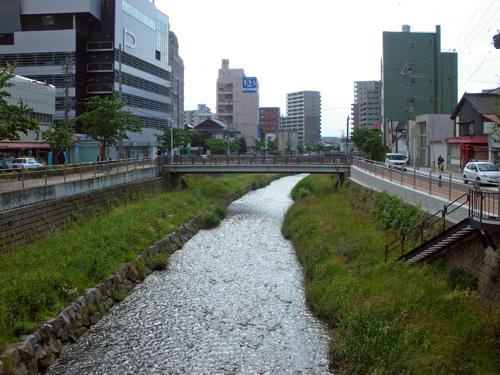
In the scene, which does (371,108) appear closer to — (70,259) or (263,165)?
(263,165)

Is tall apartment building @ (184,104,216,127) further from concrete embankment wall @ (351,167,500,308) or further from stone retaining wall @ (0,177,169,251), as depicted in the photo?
concrete embankment wall @ (351,167,500,308)

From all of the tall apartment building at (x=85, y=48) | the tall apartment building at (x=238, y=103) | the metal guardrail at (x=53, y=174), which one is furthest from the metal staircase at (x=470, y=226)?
the tall apartment building at (x=238, y=103)

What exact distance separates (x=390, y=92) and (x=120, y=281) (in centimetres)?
6736

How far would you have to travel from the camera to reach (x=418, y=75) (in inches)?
2963

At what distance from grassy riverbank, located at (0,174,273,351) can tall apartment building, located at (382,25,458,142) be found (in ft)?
180

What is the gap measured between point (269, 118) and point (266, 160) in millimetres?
131355

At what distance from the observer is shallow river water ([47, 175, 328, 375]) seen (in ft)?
39.8

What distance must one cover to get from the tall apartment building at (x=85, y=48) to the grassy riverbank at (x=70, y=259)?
3076cm

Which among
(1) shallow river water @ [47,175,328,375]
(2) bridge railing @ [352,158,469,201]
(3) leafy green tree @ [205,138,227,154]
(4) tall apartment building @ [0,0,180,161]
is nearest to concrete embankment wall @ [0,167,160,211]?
(1) shallow river water @ [47,175,328,375]

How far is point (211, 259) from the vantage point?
23281 millimetres

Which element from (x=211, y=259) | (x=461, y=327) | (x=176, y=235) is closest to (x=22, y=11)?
(x=176, y=235)

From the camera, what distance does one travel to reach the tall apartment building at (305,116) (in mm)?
185875

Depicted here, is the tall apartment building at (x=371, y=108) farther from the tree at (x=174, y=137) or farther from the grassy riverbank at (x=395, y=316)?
the grassy riverbank at (x=395, y=316)

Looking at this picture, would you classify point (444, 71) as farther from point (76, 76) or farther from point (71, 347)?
point (71, 347)
